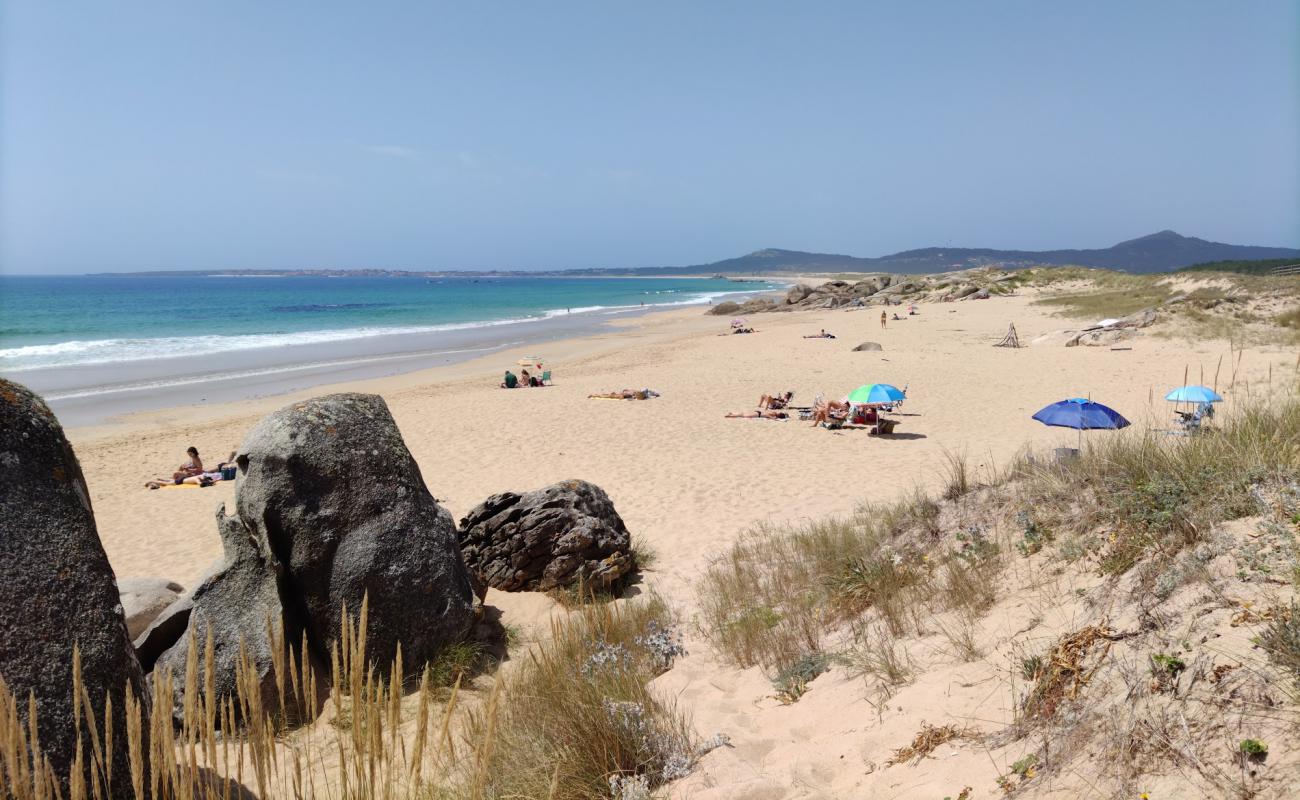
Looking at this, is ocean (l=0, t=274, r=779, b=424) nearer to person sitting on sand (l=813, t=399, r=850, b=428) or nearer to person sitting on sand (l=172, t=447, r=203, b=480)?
person sitting on sand (l=172, t=447, r=203, b=480)

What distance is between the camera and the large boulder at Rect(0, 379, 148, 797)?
2672 mm

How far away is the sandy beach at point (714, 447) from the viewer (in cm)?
412

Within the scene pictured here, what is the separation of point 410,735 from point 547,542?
2.66 metres

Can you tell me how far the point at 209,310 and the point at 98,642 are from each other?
73.8 meters

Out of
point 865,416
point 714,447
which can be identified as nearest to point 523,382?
point 714,447

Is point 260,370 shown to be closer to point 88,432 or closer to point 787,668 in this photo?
point 88,432

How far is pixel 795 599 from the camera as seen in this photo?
540cm

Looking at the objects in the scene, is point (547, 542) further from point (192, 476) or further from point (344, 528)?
point (192, 476)

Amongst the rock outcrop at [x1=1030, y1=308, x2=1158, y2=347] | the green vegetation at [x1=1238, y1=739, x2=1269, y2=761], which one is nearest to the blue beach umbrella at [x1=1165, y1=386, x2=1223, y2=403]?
the green vegetation at [x1=1238, y1=739, x2=1269, y2=761]

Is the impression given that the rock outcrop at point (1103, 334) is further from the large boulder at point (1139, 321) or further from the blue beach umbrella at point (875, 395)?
the blue beach umbrella at point (875, 395)

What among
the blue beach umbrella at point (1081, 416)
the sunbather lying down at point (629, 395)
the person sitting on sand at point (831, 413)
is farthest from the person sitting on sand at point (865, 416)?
the sunbather lying down at point (629, 395)

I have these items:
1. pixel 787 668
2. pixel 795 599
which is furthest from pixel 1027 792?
pixel 795 599

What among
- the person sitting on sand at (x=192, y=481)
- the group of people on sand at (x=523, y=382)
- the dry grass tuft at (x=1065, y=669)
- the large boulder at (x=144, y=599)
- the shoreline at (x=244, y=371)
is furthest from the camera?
the shoreline at (x=244, y=371)

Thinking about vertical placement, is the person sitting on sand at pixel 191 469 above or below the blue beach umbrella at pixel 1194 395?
below
